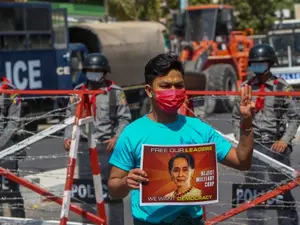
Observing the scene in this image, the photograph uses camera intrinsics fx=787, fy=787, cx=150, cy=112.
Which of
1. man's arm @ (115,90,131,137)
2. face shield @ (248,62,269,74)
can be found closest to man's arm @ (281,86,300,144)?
face shield @ (248,62,269,74)

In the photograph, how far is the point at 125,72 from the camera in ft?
65.4

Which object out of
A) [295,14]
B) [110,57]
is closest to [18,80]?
[110,57]

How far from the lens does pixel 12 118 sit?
298 inches

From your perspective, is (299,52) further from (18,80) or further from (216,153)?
(216,153)

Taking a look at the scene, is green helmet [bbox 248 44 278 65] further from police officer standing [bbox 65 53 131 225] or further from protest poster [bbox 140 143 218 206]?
protest poster [bbox 140 143 218 206]

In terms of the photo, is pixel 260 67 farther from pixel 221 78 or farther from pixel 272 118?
pixel 221 78

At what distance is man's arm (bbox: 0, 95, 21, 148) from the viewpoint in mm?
7593

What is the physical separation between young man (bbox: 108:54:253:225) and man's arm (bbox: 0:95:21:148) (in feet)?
12.0

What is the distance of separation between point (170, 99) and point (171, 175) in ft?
1.28

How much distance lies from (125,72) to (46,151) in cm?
620

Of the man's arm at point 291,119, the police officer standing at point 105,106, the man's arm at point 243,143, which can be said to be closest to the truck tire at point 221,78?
the police officer standing at point 105,106

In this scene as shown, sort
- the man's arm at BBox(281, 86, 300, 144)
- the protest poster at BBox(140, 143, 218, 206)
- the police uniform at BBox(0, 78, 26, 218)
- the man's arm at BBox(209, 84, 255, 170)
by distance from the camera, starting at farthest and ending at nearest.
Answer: the police uniform at BBox(0, 78, 26, 218) < the man's arm at BBox(281, 86, 300, 144) < the man's arm at BBox(209, 84, 255, 170) < the protest poster at BBox(140, 143, 218, 206)

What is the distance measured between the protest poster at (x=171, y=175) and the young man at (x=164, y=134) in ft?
0.34

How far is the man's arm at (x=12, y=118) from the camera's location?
7.59 metres
